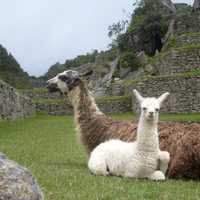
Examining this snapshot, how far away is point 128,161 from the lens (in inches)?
233

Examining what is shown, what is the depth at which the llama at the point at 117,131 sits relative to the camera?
20.3 ft

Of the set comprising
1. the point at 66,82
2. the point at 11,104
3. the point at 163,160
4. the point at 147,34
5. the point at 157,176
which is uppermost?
the point at 147,34

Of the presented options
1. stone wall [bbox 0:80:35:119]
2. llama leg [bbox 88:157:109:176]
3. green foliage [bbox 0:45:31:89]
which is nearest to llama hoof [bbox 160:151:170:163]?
llama leg [bbox 88:157:109:176]

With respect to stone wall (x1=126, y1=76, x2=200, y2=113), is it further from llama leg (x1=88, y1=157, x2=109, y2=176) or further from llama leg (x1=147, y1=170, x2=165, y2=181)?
llama leg (x1=147, y1=170, x2=165, y2=181)

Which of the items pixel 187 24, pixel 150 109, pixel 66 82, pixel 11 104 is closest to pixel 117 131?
pixel 66 82

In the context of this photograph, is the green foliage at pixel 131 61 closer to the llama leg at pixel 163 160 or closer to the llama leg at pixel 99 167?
the llama leg at pixel 99 167

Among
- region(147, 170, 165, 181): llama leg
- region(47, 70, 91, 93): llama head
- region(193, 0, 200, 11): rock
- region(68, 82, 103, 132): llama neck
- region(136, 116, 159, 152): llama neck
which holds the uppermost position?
region(193, 0, 200, 11): rock

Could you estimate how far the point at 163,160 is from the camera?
5910mm

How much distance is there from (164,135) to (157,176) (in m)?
0.93

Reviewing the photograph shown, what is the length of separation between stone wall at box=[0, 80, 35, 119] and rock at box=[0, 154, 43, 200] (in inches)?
611

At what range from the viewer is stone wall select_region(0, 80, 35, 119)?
729 inches

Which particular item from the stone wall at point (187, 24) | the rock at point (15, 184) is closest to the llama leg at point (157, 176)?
the rock at point (15, 184)

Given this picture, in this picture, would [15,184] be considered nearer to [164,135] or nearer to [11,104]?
[164,135]

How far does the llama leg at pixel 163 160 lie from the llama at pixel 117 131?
227 mm
